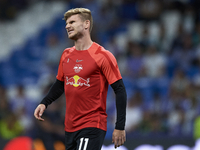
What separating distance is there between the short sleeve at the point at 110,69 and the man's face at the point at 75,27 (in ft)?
Result: 1.15

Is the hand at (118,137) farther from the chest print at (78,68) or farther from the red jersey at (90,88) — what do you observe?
the chest print at (78,68)

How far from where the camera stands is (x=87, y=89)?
3160 mm

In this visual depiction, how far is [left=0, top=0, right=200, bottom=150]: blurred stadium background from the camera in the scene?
5741 millimetres

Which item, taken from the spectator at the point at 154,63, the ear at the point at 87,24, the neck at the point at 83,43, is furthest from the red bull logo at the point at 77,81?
the spectator at the point at 154,63

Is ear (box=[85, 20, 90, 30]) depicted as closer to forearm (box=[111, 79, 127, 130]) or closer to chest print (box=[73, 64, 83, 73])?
chest print (box=[73, 64, 83, 73])

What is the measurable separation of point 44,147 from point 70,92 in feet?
7.16

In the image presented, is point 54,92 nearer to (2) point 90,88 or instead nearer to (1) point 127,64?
(2) point 90,88

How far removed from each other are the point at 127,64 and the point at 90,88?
16.6 feet

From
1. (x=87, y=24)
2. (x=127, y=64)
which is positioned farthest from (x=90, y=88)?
(x=127, y=64)

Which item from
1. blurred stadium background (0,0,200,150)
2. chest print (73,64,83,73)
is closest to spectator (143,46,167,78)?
blurred stadium background (0,0,200,150)

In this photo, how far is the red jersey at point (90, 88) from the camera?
3.14 metres

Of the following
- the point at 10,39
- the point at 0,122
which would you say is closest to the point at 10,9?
the point at 10,39

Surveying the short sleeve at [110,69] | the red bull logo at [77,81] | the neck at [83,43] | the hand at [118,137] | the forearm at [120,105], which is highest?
the neck at [83,43]

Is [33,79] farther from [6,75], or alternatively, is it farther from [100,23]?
[100,23]
